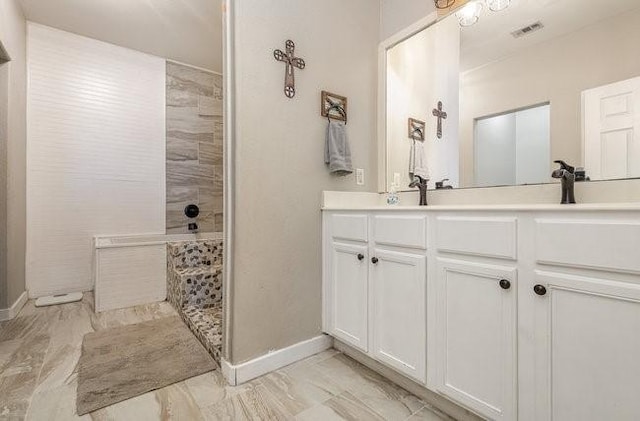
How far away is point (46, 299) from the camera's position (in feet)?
8.80

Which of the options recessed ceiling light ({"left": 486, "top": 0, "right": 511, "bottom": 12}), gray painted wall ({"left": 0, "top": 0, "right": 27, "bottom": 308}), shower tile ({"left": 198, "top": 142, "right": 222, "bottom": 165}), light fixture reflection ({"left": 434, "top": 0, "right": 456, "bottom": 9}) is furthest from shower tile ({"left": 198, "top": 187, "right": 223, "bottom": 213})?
recessed ceiling light ({"left": 486, "top": 0, "right": 511, "bottom": 12})

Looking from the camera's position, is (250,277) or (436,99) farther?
(436,99)

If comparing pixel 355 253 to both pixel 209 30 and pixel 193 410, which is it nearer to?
pixel 193 410

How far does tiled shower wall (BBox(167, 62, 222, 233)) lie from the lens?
3427 millimetres

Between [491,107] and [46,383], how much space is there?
2.83m

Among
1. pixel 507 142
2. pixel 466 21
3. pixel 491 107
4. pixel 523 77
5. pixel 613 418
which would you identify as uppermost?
pixel 466 21

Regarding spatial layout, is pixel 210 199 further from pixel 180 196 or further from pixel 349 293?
pixel 349 293

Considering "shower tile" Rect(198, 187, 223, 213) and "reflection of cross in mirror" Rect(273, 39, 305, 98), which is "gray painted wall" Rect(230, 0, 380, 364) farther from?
"shower tile" Rect(198, 187, 223, 213)

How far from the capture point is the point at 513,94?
159cm

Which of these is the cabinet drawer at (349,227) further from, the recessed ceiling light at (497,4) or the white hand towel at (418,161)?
the recessed ceiling light at (497,4)

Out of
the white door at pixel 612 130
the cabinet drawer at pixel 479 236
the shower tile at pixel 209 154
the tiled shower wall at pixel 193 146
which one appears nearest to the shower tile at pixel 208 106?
the tiled shower wall at pixel 193 146

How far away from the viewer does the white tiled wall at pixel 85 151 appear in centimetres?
276

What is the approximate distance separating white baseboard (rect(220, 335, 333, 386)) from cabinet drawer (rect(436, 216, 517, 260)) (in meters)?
1.05

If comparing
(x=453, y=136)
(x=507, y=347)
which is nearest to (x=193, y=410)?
(x=507, y=347)
